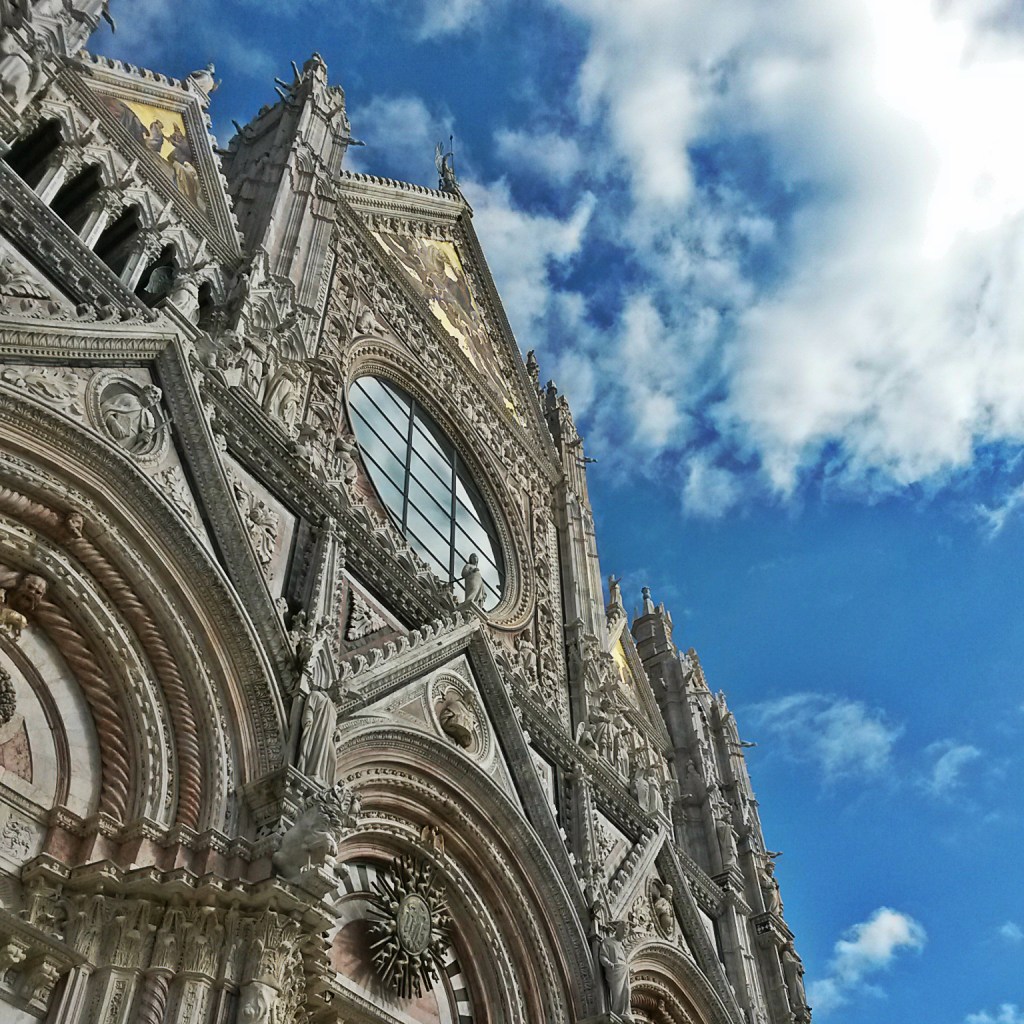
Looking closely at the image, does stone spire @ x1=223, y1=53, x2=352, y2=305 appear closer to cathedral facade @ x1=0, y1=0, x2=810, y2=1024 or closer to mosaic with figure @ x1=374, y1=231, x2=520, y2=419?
cathedral facade @ x1=0, y1=0, x2=810, y2=1024

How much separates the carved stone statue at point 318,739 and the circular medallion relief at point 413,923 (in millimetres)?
2007

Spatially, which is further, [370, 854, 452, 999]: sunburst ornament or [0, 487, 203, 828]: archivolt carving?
[370, 854, 452, 999]: sunburst ornament

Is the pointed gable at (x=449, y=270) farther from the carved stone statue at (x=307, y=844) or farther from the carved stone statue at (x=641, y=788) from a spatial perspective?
the carved stone statue at (x=307, y=844)

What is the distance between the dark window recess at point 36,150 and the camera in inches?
378

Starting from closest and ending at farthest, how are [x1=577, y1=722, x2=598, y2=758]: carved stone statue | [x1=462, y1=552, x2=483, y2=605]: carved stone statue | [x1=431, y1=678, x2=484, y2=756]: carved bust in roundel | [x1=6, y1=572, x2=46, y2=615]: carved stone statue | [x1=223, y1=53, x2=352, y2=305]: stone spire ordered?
[x1=6, y1=572, x2=46, y2=615]: carved stone statue, [x1=431, y1=678, x2=484, y2=756]: carved bust in roundel, [x1=462, y1=552, x2=483, y2=605]: carved stone statue, [x1=223, y1=53, x2=352, y2=305]: stone spire, [x1=577, y1=722, x2=598, y2=758]: carved stone statue

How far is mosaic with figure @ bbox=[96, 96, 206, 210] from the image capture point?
11070 millimetres

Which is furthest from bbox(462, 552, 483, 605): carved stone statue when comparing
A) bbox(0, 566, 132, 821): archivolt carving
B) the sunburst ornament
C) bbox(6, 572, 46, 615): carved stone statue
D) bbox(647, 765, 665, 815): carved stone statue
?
bbox(6, 572, 46, 615): carved stone statue

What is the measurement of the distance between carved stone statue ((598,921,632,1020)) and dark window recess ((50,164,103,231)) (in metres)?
8.88

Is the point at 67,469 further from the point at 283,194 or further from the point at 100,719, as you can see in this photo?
the point at 283,194

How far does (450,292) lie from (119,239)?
947 centimetres

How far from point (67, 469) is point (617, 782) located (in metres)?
8.80

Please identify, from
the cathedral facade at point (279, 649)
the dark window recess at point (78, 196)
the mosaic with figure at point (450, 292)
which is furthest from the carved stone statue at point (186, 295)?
the mosaic with figure at point (450, 292)

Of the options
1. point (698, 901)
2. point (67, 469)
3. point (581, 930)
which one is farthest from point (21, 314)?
point (698, 901)

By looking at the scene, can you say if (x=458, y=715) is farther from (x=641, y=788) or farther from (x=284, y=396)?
(x=641, y=788)
